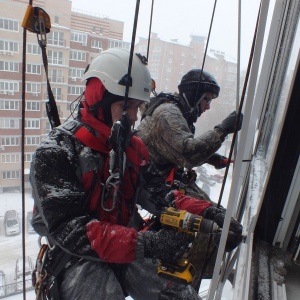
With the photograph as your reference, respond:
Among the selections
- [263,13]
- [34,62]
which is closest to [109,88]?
[263,13]

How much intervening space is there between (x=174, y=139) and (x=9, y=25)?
10464 mm

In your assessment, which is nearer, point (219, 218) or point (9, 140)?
point (219, 218)

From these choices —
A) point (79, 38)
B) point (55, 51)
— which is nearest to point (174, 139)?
point (79, 38)

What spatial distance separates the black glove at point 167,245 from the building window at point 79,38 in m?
10.0

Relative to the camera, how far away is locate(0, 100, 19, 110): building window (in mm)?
11797

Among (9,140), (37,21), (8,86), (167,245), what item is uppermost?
(37,21)

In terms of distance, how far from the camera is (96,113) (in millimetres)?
1152

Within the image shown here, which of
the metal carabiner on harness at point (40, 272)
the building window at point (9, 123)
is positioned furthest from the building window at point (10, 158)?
the metal carabiner on harness at point (40, 272)

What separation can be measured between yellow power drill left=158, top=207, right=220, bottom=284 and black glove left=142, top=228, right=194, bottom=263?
0.07ft

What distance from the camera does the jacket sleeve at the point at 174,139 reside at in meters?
1.62

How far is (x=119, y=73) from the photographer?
1.19m

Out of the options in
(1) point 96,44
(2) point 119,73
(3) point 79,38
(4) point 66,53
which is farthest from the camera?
(1) point 96,44

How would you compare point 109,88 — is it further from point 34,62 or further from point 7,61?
point 34,62

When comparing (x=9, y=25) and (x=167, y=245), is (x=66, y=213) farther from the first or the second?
(x=9, y=25)
